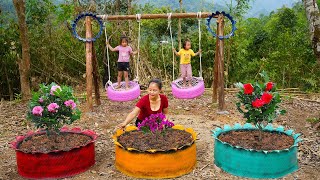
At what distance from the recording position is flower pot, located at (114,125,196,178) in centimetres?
420

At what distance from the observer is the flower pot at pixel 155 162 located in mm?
4203

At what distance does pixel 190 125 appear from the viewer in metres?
6.47

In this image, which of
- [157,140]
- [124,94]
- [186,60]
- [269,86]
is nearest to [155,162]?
[157,140]

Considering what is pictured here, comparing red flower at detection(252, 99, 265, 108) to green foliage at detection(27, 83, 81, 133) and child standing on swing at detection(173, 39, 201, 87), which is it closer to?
green foliage at detection(27, 83, 81, 133)

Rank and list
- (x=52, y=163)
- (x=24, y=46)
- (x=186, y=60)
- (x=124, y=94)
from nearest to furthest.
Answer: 1. (x=52, y=163)
2. (x=124, y=94)
3. (x=186, y=60)
4. (x=24, y=46)

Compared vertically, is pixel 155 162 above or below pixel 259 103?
below

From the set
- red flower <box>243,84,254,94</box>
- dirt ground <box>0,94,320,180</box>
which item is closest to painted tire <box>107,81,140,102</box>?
dirt ground <box>0,94,320,180</box>

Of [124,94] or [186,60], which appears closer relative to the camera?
[124,94]

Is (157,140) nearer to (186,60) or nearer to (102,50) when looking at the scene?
(186,60)

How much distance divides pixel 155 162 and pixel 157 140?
0.97 feet

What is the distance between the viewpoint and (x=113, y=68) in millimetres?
10711

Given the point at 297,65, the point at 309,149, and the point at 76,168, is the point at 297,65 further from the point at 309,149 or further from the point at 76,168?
the point at 76,168

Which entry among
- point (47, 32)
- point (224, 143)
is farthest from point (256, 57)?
point (224, 143)

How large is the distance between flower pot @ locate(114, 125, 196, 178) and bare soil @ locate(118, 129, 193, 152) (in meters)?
0.06
